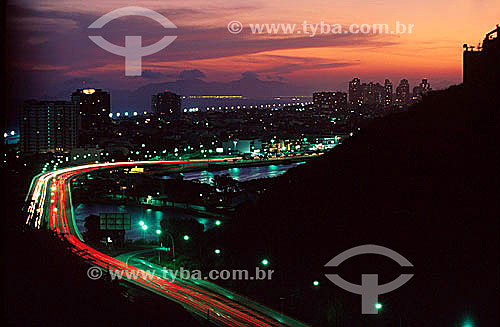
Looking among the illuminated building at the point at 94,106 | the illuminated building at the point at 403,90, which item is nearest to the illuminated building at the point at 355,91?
the illuminated building at the point at 403,90

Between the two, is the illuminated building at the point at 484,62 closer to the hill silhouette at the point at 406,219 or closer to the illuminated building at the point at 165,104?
the hill silhouette at the point at 406,219

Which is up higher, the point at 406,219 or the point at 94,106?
the point at 94,106

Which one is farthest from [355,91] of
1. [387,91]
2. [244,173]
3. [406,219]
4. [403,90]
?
[406,219]

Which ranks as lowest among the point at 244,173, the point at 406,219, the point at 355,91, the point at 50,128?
the point at 406,219

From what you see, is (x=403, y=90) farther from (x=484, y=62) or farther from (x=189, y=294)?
(x=189, y=294)

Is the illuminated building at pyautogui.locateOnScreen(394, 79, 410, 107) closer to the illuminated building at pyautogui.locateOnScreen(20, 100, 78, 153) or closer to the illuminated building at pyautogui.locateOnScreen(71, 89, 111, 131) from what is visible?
the illuminated building at pyautogui.locateOnScreen(20, 100, 78, 153)

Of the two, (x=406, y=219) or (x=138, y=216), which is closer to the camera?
(x=406, y=219)

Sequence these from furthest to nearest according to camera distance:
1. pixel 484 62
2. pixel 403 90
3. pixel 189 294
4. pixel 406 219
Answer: pixel 403 90 < pixel 484 62 < pixel 406 219 < pixel 189 294

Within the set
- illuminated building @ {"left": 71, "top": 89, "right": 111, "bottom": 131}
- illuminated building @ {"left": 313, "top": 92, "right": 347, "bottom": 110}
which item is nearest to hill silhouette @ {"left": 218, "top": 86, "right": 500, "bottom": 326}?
illuminated building @ {"left": 71, "top": 89, "right": 111, "bottom": 131}
